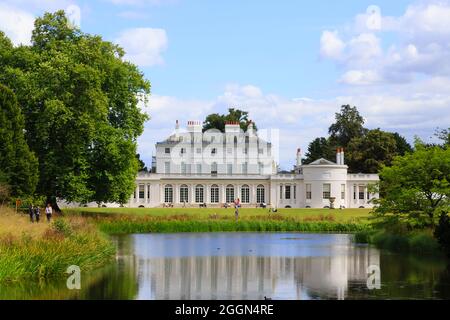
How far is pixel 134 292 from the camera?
19.6m

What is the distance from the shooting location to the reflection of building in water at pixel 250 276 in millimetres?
19531

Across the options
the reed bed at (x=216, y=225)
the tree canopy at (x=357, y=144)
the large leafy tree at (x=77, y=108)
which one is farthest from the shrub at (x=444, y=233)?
the tree canopy at (x=357, y=144)

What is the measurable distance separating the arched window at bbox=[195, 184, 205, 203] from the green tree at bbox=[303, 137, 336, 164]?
17.1 metres

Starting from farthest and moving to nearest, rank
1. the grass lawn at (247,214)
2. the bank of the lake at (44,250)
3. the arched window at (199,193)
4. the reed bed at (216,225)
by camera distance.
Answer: the arched window at (199,193), the grass lawn at (247,214), the reed bed at (216,225), the bank of the lake at (44,250)

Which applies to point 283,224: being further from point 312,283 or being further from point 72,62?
point 312,283

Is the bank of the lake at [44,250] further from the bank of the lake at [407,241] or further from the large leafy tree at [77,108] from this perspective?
the large leafy tree at [77,108]

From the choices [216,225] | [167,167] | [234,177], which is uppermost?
[167,167]

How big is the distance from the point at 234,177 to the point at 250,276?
6428 centimetres

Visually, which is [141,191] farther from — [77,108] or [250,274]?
[250,274]

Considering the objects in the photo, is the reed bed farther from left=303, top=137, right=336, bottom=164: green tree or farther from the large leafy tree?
left=303, top=137, right=336, bottom=164: green tree

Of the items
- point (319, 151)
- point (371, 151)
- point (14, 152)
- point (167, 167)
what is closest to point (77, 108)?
point (14, 152)

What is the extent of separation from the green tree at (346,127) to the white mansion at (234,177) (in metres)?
8.57

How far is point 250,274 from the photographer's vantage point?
2372 cm

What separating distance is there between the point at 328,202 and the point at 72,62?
42.7 m
